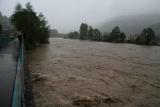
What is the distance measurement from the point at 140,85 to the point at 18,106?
9174 millimetres

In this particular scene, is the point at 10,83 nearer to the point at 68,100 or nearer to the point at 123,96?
the point at 68,100

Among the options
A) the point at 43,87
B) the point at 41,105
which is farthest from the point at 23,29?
the point at 41,105

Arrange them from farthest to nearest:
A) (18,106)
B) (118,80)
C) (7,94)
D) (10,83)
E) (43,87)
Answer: (118,80)
(43,87)
(10,83)
(7,94)
(18,106)

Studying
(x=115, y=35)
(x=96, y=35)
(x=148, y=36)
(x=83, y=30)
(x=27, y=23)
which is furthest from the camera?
(x=83, y=30)

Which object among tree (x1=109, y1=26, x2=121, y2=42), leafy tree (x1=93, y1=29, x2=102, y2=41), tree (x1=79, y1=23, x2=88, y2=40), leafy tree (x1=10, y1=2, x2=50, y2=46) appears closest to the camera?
leafy tree (x1=10, y1=2, x2=50, y2=46)

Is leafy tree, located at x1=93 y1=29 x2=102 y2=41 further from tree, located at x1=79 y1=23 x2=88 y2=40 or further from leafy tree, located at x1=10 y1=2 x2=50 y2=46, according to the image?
leafy tree, located at x1=10 y1=2 x2=50 y2=46

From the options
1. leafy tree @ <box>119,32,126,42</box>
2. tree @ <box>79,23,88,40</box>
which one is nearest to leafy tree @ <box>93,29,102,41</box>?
tree @ <box>79,23,88,40</box>

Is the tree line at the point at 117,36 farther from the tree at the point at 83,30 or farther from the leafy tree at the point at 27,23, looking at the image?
the leafy tree at the point at 27,23

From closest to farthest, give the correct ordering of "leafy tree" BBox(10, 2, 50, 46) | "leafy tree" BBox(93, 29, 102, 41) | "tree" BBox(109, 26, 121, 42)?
1. "leafy tree" BBox(10, 2, 50, 46)
2. "tree" BBox(109, 26, 121, 42)
3. "leafy tree" BBox(93, 29, 102, 41)

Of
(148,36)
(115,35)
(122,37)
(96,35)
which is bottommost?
(122,37)

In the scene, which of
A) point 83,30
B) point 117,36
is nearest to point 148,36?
point 117,36

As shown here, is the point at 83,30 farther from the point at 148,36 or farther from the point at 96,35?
the point at 148,36

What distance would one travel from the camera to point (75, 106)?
764 centimetres

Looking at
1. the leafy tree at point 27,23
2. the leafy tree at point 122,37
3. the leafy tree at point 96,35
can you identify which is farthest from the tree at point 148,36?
the leafy tree at point 27,23
